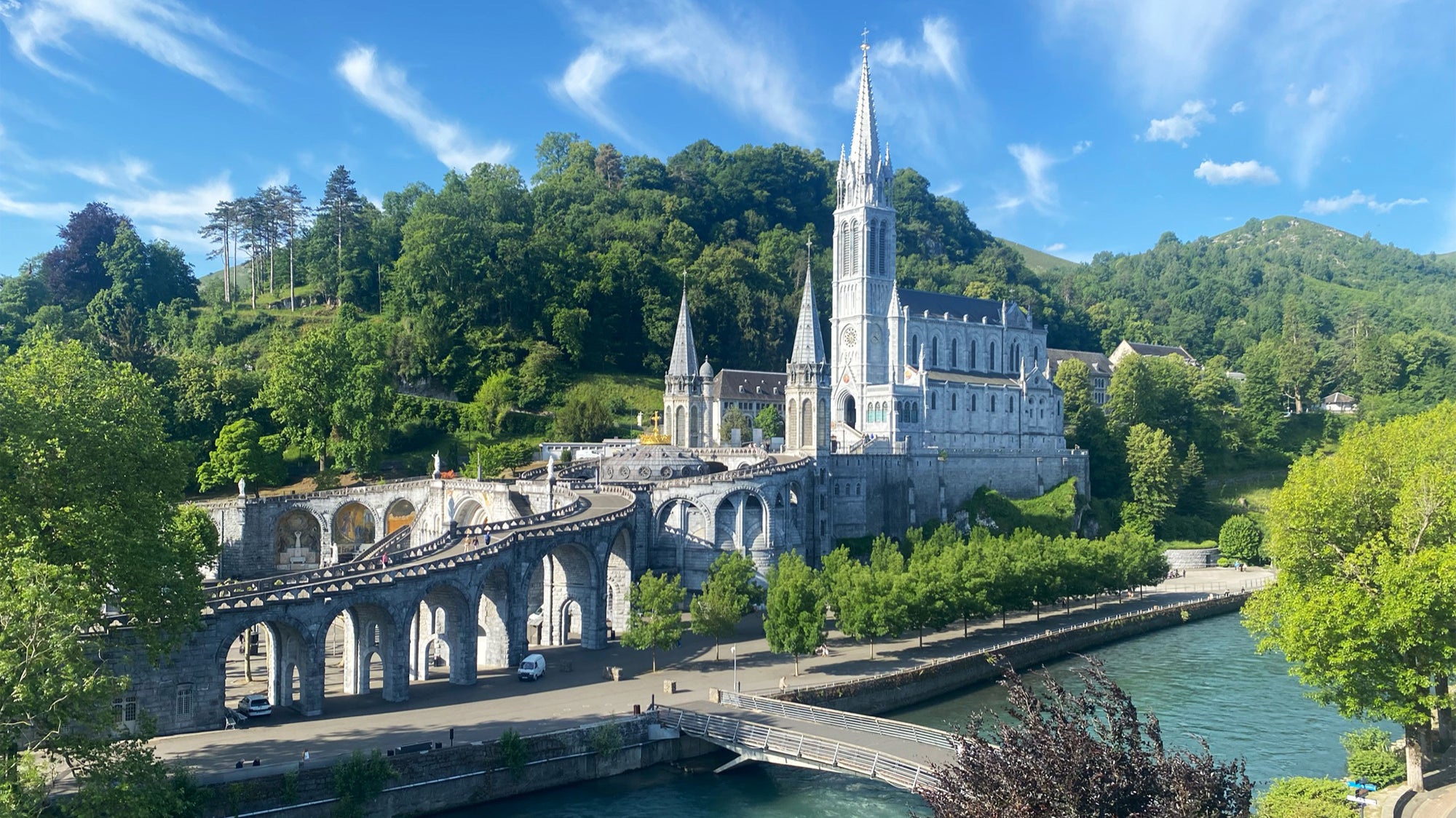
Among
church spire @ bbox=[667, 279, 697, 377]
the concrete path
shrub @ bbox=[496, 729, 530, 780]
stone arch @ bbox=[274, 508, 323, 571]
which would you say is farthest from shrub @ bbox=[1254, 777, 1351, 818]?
church spire @ bbox=[667, 279, 697, 377]

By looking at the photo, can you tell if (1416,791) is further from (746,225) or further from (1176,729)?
(746,225)

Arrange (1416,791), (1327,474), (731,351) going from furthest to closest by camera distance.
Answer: (731,351) → (1327,474) → (1416,791)

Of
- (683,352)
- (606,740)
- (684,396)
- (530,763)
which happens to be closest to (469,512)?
(684,396)

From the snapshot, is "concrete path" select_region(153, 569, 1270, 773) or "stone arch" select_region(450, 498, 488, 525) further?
"stone arch" select_region(450, 498, 488, 525)

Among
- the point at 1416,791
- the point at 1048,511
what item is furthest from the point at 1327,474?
the point at 1048,511

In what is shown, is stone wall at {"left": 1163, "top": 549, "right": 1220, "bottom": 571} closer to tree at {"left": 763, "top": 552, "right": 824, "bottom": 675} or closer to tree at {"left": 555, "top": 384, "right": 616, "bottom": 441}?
tree at {"left": 555, "top": 384, "right": 616, "bottom": 441}

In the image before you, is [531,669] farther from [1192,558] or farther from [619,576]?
[1192,558]
